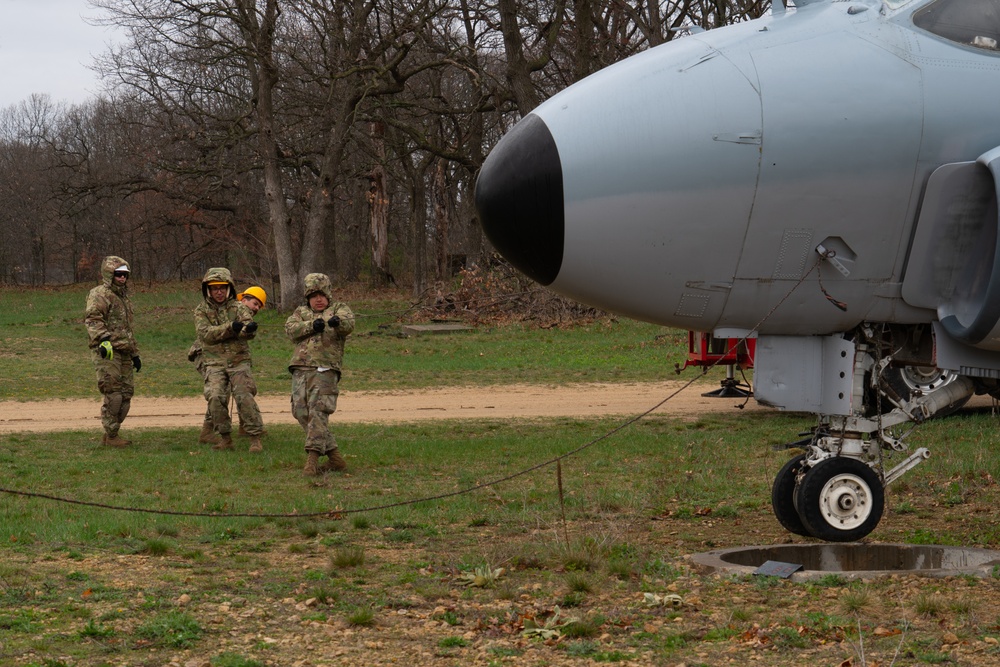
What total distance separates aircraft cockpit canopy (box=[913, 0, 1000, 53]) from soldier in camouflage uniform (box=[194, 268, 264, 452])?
26.5 ft

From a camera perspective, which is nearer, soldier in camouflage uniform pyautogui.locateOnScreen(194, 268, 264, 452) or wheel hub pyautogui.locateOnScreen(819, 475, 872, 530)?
wheel hub pyautogui.locateOnScreen(819, 475, 872, 530)

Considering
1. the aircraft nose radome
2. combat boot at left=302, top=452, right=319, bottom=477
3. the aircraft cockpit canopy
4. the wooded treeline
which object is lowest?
combat boot at left=302, top=452, right=319, bottom=477

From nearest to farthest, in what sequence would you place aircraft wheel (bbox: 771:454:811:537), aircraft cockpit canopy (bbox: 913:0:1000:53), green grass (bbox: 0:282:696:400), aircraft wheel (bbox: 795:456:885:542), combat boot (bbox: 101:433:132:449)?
aircraft cockpit canopy (bbox: 913:0:1000:53), aircraft wheel (bbox: 795:456:885:542), aircraft wheel (bbox: 771:454:811:537), combat boot (bbox: 101:433:132:449), green grass (bbox: 0:282:696:400)

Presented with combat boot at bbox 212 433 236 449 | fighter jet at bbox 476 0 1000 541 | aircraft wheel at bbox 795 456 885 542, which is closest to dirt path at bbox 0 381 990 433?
combat boot at bbox 212 433 236 449

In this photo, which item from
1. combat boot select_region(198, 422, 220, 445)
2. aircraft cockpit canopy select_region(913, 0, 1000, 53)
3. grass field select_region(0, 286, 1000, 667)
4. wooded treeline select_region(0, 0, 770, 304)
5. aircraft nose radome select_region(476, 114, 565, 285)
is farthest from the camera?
wooded treeline select_region(0, 0, 770, 304)

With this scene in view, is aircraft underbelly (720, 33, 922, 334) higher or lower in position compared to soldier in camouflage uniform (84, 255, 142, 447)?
higher

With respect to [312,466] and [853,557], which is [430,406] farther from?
[853,557]

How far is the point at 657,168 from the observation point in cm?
641

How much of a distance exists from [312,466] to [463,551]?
3.74 m

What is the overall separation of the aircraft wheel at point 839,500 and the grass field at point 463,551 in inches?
22.2

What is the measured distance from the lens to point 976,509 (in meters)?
9.05

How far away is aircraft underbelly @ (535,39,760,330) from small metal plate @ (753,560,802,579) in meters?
1.70

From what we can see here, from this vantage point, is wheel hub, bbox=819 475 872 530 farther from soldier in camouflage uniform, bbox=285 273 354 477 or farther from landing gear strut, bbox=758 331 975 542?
soldier in camouflage uniform, bbox=285 273 354 477

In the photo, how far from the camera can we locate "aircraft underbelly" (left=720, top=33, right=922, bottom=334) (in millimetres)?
6469
